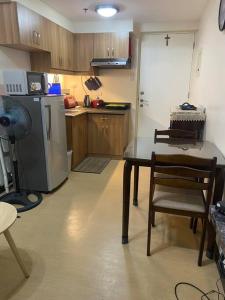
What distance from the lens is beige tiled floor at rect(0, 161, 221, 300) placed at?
1541mm

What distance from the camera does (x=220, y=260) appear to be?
1.69 meters

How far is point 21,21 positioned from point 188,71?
299cm

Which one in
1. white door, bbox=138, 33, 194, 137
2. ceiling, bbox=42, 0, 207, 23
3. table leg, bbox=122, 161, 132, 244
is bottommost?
table leg, bbox=122, 161, 132, 244

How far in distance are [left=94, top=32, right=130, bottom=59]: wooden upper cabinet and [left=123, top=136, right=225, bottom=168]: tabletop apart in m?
2.29

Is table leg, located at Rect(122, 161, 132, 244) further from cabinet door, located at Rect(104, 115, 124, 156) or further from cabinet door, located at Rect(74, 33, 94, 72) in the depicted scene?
cabinet door, located at Rect(74, 33, 94, 72)

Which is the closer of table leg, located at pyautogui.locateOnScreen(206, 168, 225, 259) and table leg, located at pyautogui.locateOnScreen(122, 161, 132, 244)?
table leg, located at pyautogui.locateOnScreen(206, 168, 225, 259)

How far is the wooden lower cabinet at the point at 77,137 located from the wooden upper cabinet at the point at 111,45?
117 centimetres

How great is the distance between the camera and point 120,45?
4.00 meters

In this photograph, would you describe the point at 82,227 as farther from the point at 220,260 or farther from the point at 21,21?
the point at 21,21

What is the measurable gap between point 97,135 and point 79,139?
45cm

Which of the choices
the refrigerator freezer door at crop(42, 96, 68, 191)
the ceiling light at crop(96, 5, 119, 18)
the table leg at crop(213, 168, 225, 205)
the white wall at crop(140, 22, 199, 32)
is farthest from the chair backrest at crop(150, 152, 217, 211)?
the white wall at crop(140, 22, 199, 32)

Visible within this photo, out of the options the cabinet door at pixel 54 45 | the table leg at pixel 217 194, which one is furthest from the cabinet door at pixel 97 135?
the table leg at pixel 217 194

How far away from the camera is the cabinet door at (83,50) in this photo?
409 cm

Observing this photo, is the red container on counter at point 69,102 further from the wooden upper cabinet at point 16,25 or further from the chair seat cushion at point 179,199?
the chair seat cushion at point 179,199
